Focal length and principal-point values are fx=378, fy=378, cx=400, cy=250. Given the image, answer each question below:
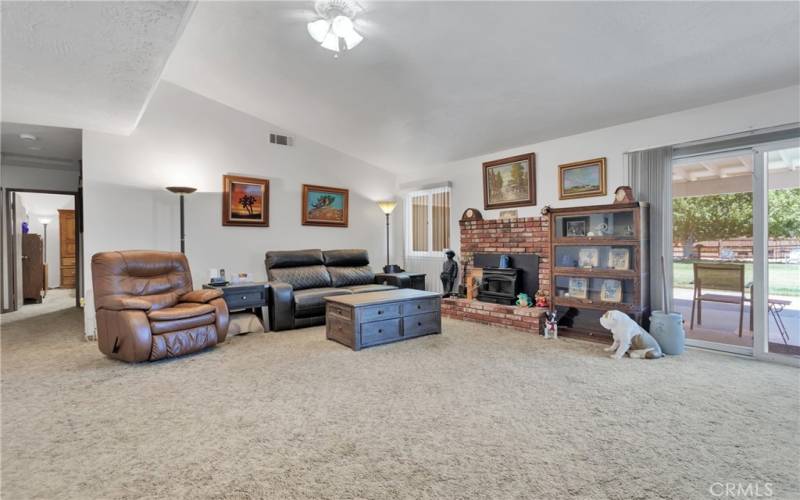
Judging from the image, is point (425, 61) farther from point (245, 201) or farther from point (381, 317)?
point (245, 201)

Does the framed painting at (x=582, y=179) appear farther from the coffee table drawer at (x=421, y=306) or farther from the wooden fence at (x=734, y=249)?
the coffee table drawer at (x=421, y=306)

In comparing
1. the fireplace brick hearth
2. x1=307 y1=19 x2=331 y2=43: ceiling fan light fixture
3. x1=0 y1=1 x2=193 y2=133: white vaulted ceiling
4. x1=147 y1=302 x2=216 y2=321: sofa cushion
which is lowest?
the fireplace brick hearth

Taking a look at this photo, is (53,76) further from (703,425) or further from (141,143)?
(703,425)

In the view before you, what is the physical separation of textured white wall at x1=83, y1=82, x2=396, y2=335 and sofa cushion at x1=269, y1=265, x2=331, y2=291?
22.9 inches

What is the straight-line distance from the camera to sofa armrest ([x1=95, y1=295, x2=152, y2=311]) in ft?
11.0

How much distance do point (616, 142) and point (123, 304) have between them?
5.30 m

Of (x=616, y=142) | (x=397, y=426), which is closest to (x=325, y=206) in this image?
(x=616, y=142)

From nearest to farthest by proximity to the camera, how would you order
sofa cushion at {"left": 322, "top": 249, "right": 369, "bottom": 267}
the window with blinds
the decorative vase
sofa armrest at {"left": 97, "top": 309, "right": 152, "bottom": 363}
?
1. sofa armrest at {"left": 97, "top": 309, "right": 152, "bottom": 363}
2. the decorative vase
3. sofa cushion at {"left": 322, "top": 249, "right": 369, "bottom": 267}
4. the window with blinds

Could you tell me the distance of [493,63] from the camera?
350cm

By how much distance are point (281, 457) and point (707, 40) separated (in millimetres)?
3994

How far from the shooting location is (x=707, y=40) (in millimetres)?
2820

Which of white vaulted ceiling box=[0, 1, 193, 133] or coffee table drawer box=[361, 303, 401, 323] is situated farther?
coffee table drawer box=[361, 303, 401, 323]

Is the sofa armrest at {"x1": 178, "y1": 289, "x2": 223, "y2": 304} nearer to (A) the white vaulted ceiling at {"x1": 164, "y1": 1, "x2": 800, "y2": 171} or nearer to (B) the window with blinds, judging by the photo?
(A) the white vaulted ceiling at {"x1": 164, "y1": 1, "x2": 800, "y2": 171}

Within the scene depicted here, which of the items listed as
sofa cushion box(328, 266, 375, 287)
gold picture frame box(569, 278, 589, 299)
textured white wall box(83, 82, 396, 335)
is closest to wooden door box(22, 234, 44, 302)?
textured white wall box(83, 82, 396, 335)
